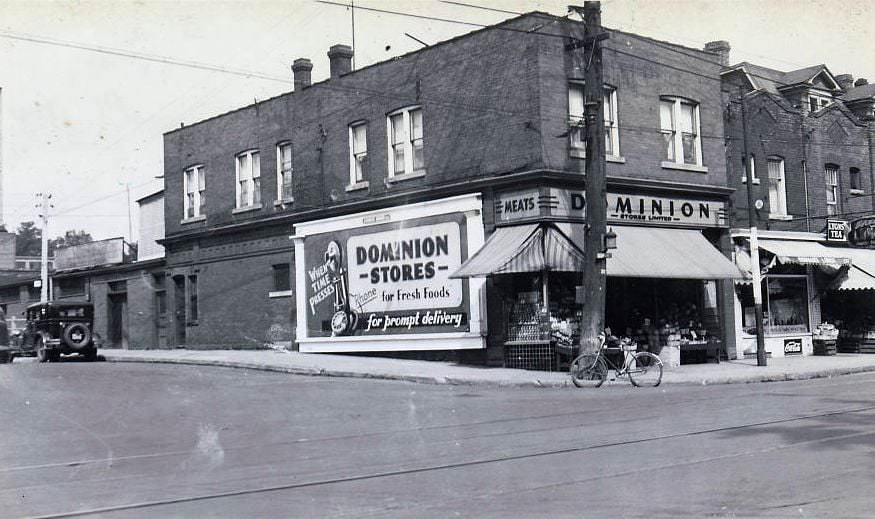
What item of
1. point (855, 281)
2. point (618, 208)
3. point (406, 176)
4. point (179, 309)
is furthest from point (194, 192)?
point (855, 281)

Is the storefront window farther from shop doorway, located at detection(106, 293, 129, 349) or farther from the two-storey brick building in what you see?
shop doorway, located at detection(106, 293, 129, 349)

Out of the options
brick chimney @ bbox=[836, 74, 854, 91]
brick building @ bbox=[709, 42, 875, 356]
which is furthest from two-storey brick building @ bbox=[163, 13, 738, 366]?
brick chimney @ bbox=[836, 74, 854, 91]

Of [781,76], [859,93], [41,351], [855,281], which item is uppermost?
[781,76]

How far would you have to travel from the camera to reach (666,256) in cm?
2352

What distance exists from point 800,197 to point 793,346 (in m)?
5.04

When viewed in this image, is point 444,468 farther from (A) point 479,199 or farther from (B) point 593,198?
(A) point 479,199

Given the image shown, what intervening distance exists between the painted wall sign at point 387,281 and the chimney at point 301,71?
18.1 ft

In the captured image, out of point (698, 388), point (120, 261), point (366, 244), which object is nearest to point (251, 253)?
point (366, 244)

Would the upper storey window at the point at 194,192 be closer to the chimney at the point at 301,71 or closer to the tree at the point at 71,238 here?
the chimney at the point at 301,71

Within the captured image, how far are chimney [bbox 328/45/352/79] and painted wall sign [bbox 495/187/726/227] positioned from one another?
826 centimetres

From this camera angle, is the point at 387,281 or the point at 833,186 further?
the point at 833,186

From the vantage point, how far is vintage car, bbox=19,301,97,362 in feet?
98.7

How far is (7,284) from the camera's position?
4988 cm

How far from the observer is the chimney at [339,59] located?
28.4 m
